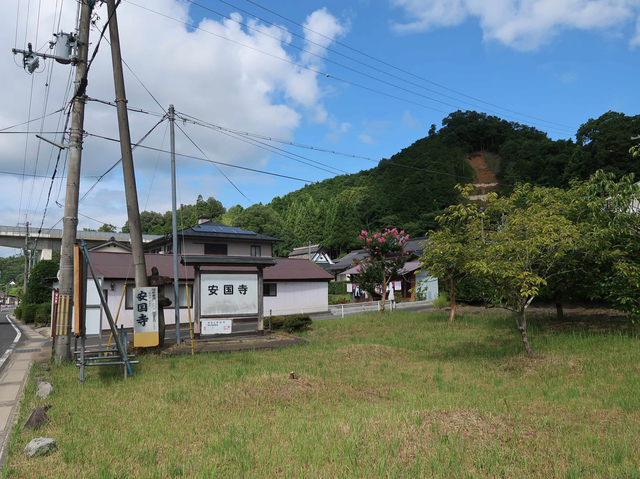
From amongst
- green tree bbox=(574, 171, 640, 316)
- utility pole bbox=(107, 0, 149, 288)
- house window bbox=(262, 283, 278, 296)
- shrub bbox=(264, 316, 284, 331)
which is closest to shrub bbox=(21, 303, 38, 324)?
house window bbox=(262, 283, 278, 296)

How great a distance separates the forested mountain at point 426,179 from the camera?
45.1 metres

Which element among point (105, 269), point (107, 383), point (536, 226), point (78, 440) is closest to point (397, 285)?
point (105, 269)

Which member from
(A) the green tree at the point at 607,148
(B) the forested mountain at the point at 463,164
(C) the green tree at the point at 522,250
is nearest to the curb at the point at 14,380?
(C) the green tree at the point at 522,250

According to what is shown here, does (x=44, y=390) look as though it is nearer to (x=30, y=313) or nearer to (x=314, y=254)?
(x=30, y=313)

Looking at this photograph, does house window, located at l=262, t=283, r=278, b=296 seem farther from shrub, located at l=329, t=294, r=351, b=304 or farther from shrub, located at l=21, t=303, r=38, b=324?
shrub, located at l=21, t=303, r=38, b=324

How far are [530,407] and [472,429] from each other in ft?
5.87

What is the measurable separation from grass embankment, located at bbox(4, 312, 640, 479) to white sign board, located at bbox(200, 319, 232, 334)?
9.21ft

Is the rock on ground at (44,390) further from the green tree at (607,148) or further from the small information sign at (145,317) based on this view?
the green tree at (607,148)

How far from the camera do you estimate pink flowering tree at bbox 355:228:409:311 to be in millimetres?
23672

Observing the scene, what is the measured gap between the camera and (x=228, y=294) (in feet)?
50.0

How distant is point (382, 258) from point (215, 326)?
11808mm

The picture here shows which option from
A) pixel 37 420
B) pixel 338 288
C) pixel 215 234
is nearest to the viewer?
pixel 37 420

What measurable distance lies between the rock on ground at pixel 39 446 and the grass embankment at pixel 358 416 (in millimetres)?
98

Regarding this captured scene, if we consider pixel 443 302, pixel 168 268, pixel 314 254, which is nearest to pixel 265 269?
pixel 168 268
